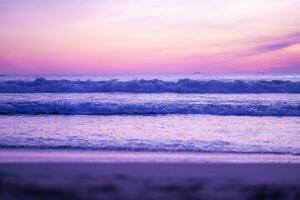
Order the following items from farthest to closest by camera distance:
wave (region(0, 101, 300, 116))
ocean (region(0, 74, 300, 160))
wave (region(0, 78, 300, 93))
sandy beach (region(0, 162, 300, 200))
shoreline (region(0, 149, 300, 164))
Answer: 1. wave (region(0, 78, 300, 93))
2. wave (region(0, 101, 300, 116))
3. ocean (region(0, 74, 300, 160))
4. shoreline (region(0, 149, 300, 164))
5. sandy beach (region(0, 162, 300, 200))

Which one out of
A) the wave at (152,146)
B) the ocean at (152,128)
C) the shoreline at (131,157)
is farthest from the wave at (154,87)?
the shoreline at (131,157)

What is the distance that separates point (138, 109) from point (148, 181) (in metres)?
9.75

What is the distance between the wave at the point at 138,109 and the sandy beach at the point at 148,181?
811cm

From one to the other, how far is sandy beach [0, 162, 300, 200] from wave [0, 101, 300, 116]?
811 cm

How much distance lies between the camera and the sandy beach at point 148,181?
15.9 ft

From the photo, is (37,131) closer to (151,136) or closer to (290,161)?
(151,136)

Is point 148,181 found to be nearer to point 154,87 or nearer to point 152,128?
point 152,128

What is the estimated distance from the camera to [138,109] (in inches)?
597

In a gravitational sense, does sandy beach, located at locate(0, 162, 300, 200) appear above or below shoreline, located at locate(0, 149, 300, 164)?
below

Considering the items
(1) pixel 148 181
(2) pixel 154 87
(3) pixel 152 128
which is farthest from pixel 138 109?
(2) pixel 154 87

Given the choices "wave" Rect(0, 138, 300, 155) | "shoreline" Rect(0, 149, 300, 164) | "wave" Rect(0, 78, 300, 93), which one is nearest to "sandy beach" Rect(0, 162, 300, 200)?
"shoreline" Rect(0, 149, 300, 164)

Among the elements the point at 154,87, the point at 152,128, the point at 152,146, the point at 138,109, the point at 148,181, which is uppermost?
the point at 154,87

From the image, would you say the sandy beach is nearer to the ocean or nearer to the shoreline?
the shoreline

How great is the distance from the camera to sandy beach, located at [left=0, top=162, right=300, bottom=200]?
4.85m
